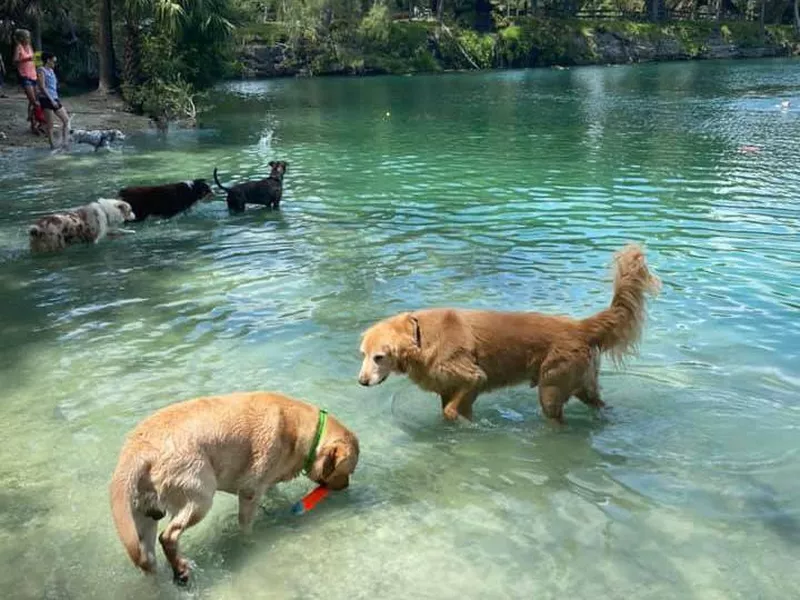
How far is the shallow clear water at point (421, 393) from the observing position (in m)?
5.06

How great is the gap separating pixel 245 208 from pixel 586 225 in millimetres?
7335

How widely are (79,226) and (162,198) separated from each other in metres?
2.23

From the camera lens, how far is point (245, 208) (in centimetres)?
1655

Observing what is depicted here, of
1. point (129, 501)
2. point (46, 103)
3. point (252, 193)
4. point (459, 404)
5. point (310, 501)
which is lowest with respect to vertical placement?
point (310, 501)

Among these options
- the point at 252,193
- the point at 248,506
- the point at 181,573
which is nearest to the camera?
the point at 181,573

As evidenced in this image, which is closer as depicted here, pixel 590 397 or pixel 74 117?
pixel 590 397

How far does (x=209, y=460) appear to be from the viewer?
186 inches

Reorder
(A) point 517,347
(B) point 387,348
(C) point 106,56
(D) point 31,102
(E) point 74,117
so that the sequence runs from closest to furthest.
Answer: (B) point 387,348 → (A) point 517,347 → (D) point 31,102 → (E) point 74,117 → (C) point 106,56

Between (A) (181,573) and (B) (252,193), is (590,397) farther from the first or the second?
(B) (252,193)

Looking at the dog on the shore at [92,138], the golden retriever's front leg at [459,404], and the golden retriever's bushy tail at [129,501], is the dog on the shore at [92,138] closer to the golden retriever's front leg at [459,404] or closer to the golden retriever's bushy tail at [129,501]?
the golden retriever's front leg at [459,404]

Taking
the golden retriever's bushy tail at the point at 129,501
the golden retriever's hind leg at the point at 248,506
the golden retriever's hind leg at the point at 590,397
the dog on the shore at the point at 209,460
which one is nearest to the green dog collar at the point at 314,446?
the dog on the shore at the point at 209,460

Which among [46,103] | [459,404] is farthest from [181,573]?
[46,103]

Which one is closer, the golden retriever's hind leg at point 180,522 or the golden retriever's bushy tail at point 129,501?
the golden retriever's bushy tail at point 129,501

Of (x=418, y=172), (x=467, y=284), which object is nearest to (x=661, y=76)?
(x=418, y=172)
